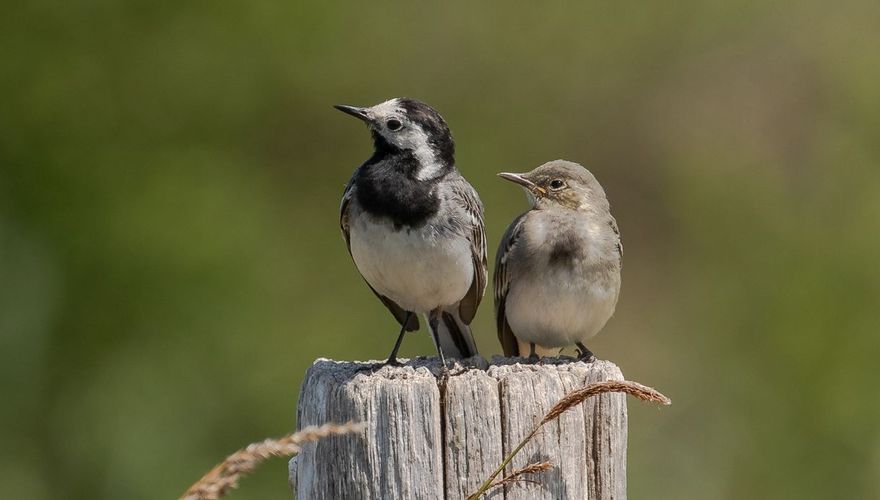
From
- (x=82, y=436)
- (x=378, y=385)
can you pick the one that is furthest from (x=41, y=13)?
(x=378, y=385)

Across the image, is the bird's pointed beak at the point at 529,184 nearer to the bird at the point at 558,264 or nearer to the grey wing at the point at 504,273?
the bird at the point at 558,264

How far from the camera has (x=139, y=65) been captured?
10961 millimetres

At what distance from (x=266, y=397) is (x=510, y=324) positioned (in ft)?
12.0

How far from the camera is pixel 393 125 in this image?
6.16 meters

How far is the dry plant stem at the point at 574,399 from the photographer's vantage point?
3791 mm

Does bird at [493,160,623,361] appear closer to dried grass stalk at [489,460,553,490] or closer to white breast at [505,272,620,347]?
white breast at [505,272,620,347]

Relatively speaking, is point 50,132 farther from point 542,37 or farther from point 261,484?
point 542,37

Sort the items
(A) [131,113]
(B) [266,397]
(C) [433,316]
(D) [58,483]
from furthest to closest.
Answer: (A) [131,113]
(B) [266,397]
(D) [58,483]
(C) [433,316]

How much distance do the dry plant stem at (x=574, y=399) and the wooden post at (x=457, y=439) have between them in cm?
6

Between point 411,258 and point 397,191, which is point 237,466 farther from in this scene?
point 397,191

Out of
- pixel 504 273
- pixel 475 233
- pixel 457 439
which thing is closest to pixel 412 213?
pixel 475 233

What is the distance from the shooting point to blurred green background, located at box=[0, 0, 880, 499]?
32.1 ft

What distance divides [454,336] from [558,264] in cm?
69

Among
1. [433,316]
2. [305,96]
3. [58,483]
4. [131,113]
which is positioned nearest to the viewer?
[433,316]
